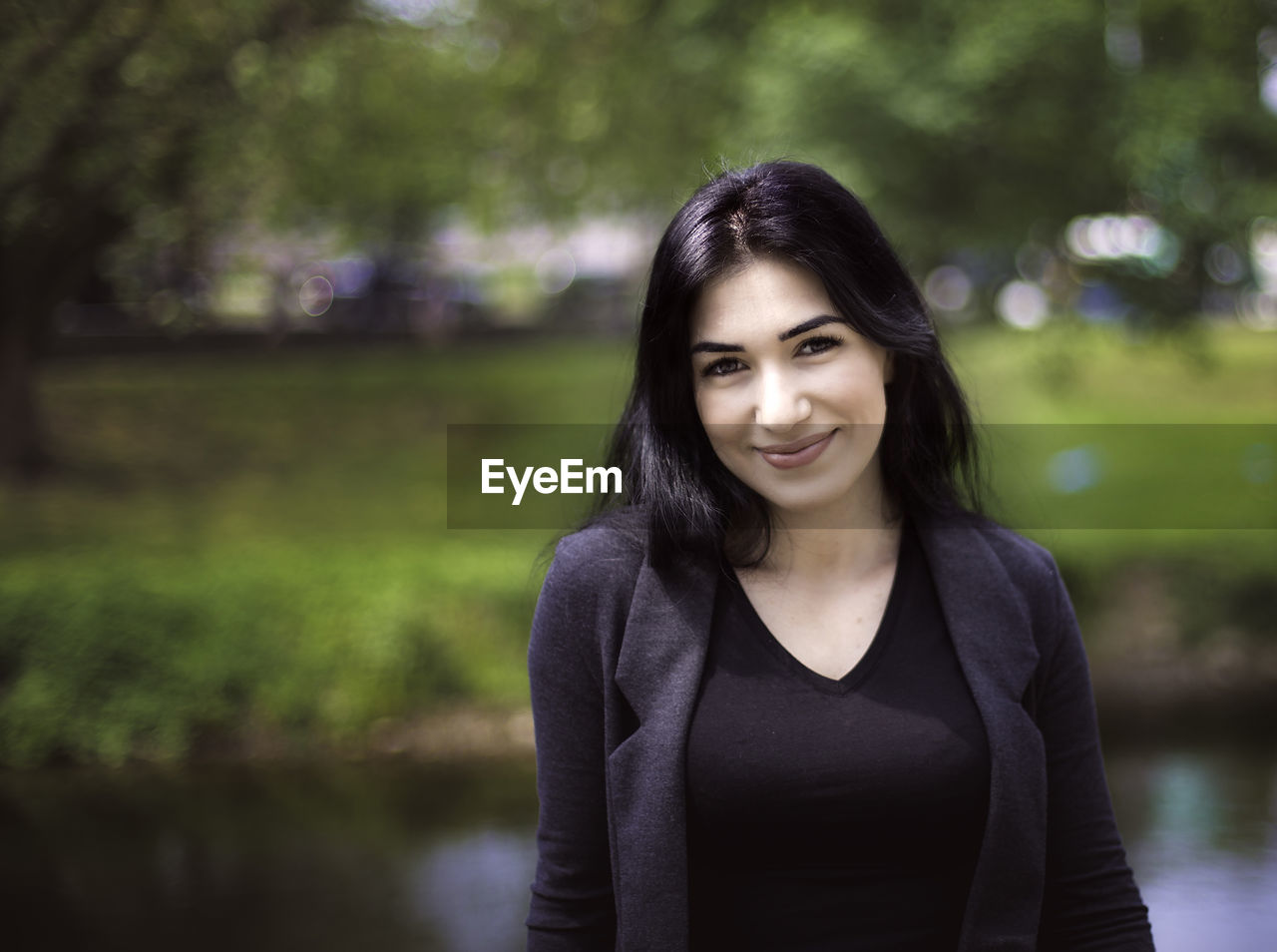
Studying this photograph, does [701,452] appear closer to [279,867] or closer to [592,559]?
[592,559]

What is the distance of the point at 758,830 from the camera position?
1662 millimetres

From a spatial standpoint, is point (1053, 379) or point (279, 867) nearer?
point (279, 867)

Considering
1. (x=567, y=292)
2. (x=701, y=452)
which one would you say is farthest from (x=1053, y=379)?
(x=567, y=292)

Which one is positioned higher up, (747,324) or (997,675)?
(747,324)

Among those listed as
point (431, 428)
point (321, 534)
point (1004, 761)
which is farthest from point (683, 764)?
point (431, 428)

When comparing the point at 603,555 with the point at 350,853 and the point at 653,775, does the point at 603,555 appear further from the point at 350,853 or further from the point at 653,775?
the point at 350,853

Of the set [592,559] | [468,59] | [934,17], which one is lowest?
[592,559]

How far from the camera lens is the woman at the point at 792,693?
1665mm

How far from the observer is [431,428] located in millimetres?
11844

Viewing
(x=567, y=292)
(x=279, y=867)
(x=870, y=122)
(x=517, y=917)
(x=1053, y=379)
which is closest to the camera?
(x=517, y=917)

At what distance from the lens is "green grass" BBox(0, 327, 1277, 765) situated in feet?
19.7

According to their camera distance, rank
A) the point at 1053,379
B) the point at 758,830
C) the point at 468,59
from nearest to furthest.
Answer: the point at 758,830 → the point at 1053,379 → the point at 468,59

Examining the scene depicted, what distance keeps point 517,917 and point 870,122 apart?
4.88 metres

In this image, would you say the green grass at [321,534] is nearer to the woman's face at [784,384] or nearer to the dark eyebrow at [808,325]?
the woman's face at [784,384]
